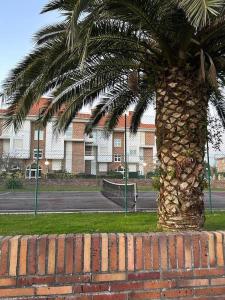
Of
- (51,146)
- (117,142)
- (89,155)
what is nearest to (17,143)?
(51,146)

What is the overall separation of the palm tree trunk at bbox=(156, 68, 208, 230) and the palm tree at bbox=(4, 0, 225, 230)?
17mm

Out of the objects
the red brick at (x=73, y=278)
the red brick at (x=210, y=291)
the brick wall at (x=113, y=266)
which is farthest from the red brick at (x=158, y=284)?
the red brick at (x=73, y=278)

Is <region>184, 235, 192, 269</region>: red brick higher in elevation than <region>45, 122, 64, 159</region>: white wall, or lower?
lower

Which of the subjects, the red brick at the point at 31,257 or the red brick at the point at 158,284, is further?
the red brick at the point at 158,284

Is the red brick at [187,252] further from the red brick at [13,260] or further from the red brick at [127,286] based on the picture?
the red brick at [13,260]

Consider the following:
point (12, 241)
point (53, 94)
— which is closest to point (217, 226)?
point (53, 94)

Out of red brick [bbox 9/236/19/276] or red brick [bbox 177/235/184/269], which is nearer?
red brick [bbox 9/236/19/276]

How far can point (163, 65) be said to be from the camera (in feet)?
23.0

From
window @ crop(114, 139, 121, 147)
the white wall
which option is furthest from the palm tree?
window @ crop(114, 139, 121, 147)

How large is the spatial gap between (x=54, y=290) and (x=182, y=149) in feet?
13.8

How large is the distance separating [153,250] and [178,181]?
376 cm

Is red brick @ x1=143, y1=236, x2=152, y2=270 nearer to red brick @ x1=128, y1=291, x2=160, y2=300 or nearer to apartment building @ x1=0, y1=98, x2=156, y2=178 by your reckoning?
red brick @ x1=128, y1=291, x2=160, y2=300

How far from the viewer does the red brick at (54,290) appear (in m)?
2.90

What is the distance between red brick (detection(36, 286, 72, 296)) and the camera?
9.52 feet
